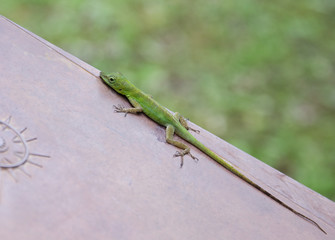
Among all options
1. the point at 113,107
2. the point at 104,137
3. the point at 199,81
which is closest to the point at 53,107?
the point at 104,137

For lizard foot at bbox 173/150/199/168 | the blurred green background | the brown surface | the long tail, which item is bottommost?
the brown surface

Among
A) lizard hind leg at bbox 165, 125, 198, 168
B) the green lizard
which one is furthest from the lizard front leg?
lizard hind leg at bbox 165, 125, 198, 168

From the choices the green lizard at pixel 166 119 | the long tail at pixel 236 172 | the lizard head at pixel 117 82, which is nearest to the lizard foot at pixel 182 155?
the green lizard at pixel 166 119

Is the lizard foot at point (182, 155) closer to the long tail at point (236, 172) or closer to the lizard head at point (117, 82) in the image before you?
the long tail at point (236, 172)

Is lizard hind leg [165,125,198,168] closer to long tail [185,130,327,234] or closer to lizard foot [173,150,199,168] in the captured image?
lizard foot [173,150,199,168]

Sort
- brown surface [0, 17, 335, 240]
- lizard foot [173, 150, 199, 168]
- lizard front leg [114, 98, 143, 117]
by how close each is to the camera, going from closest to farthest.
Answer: brown surface [0, 17, 335, 240] → lizard foot [173, 150, 199, 168] → lizard front leg [114, 98, 143, 117]

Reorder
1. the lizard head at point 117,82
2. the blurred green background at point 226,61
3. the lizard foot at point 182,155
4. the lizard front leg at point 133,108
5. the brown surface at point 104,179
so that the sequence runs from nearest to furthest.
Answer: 1. the brown surface at point 104,179
2. the lizard foot at point 182,155
3. the lizard front leg at point 133,108
4. the lizard head at point 117,82
5. the blurred green background at point 226,61

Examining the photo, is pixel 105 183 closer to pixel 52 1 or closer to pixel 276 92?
pixel 276 92
